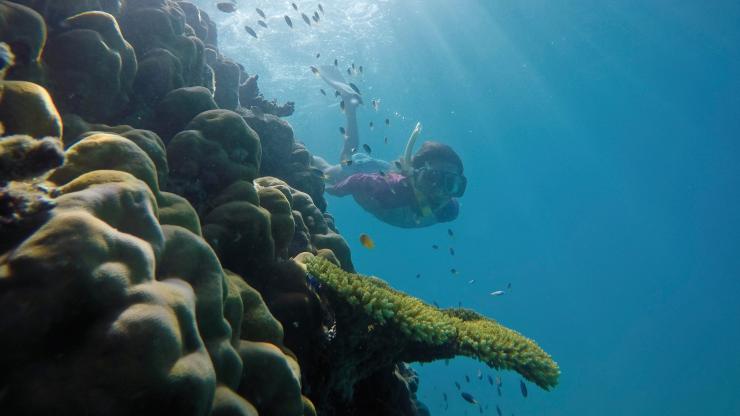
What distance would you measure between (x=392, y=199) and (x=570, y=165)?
87.6 m

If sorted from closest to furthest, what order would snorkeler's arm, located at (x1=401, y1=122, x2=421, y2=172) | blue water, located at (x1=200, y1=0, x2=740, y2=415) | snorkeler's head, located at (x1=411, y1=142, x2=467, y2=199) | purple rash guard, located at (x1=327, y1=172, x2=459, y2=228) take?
snorkeler's head, located at (x1=411, y1=142, x2=467, y2=199) → snorkeler's arm, located at (x1=401, y1=122, x2=421, y2=172) → purple rash guard, located at (x1=327, y1=172, x2=459, y2=228) → blue water, located at (x1=200, y1=0, x2=740, y2=415)

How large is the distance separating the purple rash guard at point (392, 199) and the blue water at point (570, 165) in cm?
2107

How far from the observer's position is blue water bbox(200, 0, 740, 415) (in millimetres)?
40719

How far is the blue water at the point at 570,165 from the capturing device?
4072cm

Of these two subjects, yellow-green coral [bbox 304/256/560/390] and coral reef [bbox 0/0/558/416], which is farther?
yellow-green coral [bbox 304/256/560/390]

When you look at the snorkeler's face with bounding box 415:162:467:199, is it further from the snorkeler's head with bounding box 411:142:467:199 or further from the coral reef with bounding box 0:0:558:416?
the coral reef with bounding box 0:0:558:416

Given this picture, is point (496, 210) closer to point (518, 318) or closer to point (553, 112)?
point (518, 318)

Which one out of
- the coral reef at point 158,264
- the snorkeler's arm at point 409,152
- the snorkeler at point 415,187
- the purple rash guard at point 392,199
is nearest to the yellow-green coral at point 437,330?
the coral reef at point 158,264

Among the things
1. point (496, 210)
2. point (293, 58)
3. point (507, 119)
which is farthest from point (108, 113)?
point (496, 210)

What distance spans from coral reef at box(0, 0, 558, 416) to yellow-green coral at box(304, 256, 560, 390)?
2 centimetres

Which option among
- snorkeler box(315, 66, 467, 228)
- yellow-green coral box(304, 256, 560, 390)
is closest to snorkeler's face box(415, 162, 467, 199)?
snorkeler box(315, 66, 467, 228)

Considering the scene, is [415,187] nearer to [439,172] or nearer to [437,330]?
[439,172]

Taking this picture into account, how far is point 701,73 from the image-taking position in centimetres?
5253

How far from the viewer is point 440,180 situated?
11.1 m
